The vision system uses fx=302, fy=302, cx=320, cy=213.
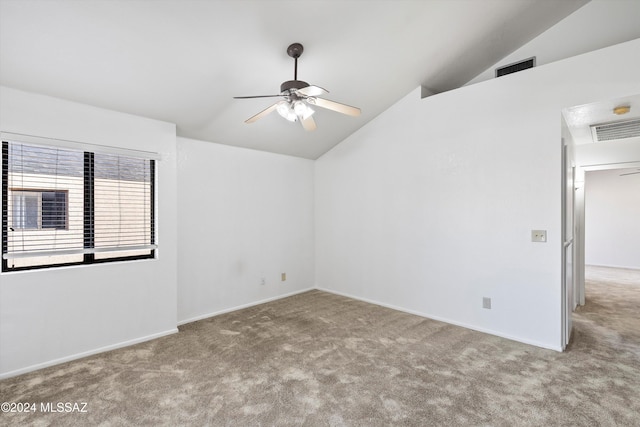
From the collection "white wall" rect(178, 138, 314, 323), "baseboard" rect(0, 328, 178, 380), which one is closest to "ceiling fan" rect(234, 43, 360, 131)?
"white wall" rect(178, 138, 314, 323)

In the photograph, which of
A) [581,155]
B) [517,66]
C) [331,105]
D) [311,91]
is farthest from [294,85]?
[581,155]

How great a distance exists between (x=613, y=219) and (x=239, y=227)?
8391mm

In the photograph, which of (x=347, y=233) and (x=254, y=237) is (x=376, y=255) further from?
(x=254, y=237)

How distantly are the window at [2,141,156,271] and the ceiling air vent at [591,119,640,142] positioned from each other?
16.5ft

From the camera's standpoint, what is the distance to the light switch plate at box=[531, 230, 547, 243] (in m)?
3.02

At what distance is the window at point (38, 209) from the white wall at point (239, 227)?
1152mm

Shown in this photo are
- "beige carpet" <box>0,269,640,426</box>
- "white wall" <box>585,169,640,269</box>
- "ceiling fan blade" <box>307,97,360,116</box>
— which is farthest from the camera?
"white wall" <box>585,169,640,269</box>

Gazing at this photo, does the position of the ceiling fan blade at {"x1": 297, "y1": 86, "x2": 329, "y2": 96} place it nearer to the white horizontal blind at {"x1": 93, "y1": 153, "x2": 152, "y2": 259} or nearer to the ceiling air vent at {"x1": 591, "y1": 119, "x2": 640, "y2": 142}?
the white horizontal blind at {"x1": 93, "y1": 153, "x2": 152, "y2": 259}

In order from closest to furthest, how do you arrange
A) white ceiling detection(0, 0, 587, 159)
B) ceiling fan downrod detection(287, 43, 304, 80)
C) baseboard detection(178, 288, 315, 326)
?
white ceiling detection(0, 0, 587, 159)
ceiling fan downrod detection(287, 43, 304, 80)
baseboard detection(178, 288, 315, 326)

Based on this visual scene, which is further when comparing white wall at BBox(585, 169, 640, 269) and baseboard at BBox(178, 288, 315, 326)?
white wall at BBox(585, 169, 640, 269)

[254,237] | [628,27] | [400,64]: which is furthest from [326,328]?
[628,27]

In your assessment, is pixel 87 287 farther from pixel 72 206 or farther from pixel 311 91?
pixel 311 91

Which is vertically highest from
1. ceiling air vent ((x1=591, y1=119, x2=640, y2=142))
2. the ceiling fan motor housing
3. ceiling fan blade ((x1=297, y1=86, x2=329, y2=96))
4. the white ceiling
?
the white ceiling

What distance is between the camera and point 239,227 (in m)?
4.30
